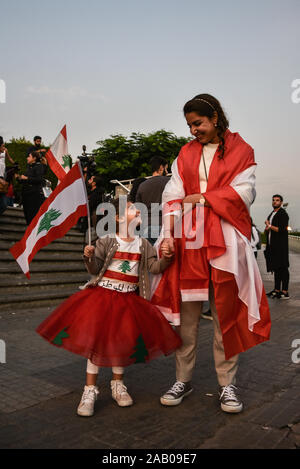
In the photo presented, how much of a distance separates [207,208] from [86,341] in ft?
4.09

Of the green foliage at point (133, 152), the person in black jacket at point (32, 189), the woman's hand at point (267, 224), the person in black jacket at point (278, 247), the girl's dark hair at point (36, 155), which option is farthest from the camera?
the green foliage at point (133, 152)

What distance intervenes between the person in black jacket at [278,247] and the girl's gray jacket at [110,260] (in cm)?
624

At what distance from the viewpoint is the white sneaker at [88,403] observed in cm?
321

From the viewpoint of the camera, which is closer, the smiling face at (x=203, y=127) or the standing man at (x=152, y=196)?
the smiling face at (x=203, y=127)

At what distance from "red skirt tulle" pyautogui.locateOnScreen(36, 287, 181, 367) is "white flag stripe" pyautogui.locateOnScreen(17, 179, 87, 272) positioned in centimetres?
49

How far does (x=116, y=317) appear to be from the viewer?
327 centimetres

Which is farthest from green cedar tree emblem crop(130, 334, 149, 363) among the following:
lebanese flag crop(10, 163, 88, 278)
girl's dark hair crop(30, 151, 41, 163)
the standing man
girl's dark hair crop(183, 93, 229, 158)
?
girl's dark hair crop(30, 151, 41, 163)

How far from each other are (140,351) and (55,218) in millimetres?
1142

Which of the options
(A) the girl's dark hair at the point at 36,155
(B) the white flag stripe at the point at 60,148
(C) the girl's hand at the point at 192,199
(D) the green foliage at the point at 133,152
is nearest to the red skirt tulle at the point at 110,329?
(C) the girl's hand at the point at 192,199

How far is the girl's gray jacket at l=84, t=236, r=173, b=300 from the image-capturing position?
3.51 meters

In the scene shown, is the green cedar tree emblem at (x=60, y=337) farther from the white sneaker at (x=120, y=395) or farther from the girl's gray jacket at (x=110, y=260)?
the white sneaker at (x=120, y=395)

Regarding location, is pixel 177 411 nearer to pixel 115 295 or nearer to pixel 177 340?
pixel 177 340

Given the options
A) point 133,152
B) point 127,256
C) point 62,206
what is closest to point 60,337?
point 127,256

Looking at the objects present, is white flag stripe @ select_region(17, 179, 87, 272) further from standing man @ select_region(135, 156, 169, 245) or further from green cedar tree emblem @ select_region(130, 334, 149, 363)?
standing man @ select_region(135, 156, 169, 245)
